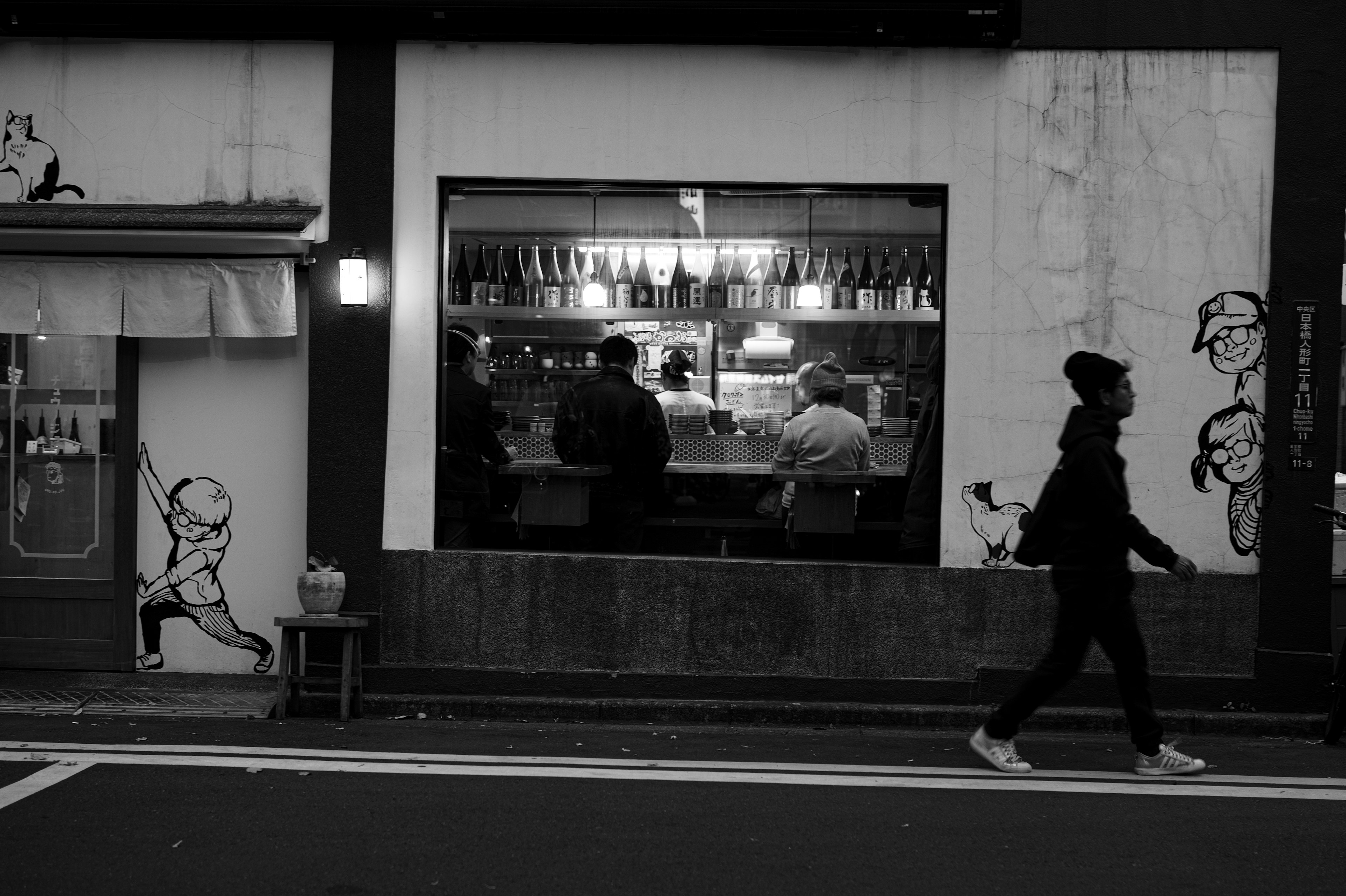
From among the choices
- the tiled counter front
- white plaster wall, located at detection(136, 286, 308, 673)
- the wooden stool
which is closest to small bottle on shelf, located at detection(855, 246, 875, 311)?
the tiled counter front

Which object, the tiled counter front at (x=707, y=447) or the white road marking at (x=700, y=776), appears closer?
the white road marking at (x=700, y=776)

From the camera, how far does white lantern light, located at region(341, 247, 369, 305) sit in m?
8.07

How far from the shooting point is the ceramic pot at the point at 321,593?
7848 millimetres

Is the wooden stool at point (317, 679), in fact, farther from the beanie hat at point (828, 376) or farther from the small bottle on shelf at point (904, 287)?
the small bottle on shelf at point (904, 287)

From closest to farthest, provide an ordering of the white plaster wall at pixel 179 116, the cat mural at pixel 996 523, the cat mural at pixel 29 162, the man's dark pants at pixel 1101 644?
the man's dark pants at pixel 1101 644, the cat mural at pixel 996 523, the white plaster wall at pixel 179 116, the cat mural at pixel 29 162

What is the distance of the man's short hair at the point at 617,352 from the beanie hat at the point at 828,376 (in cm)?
134

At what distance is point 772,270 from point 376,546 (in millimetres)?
3995

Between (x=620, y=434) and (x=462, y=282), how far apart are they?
1596mm

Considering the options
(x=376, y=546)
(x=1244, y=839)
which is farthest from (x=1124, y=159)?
(x=376, y=546)

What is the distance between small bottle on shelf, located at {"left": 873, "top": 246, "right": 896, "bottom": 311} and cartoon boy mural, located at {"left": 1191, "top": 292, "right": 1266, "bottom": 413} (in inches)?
92.8

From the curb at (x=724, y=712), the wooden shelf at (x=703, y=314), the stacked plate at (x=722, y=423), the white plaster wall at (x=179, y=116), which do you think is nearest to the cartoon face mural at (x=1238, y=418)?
the curb at (x=724, y=712)

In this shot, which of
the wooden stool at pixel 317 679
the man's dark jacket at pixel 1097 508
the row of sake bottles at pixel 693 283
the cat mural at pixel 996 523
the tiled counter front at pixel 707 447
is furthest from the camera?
the row of sake bottles at pixel 693 283

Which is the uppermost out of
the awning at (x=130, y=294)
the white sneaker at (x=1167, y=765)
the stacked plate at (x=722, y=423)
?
the awning at (x=130, y=294)

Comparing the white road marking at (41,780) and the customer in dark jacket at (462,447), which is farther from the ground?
the customer in dark jacket at (462,447)
